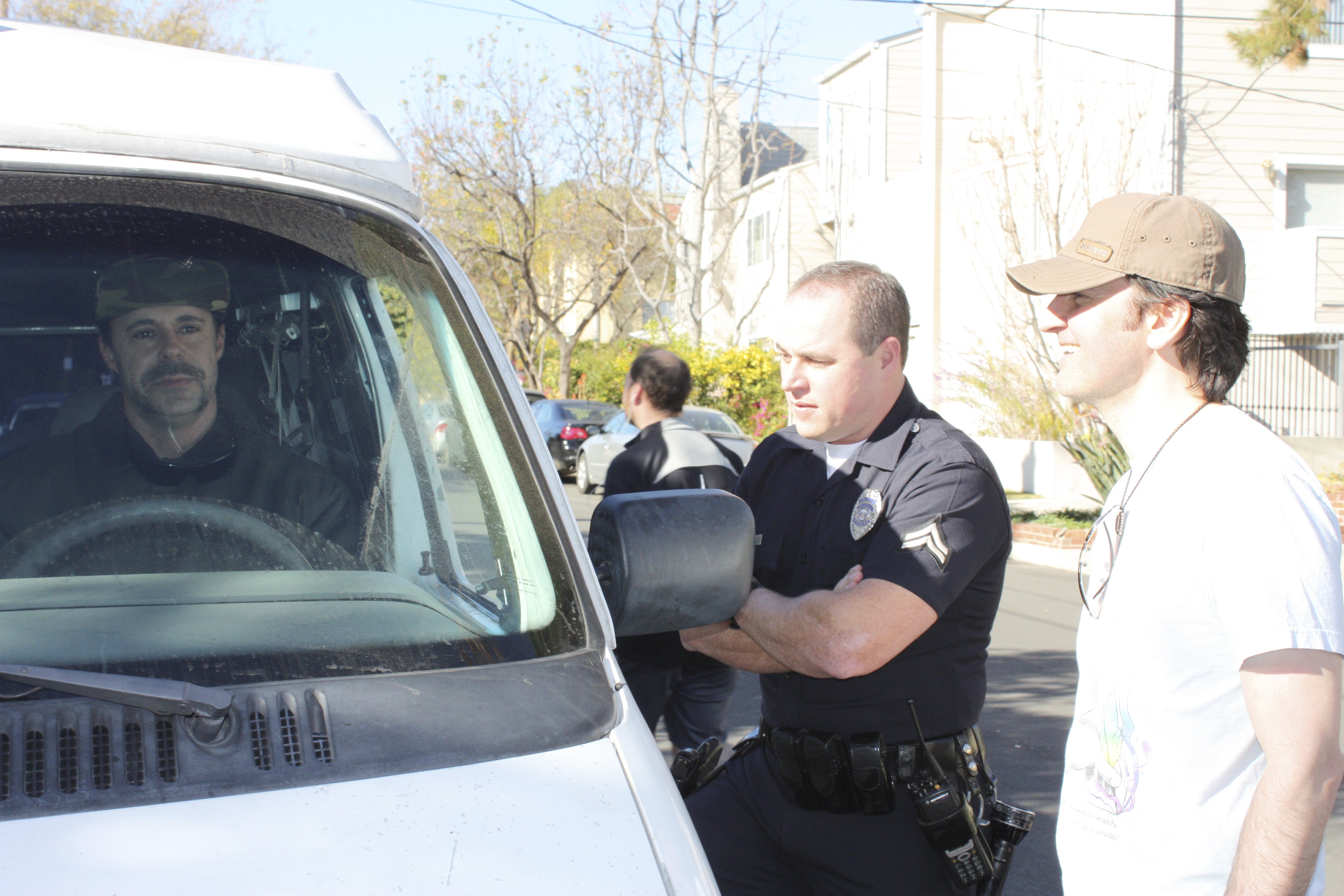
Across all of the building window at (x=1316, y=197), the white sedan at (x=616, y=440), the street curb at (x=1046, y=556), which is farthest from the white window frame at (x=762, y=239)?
the street curb at (x=1046, y=556)

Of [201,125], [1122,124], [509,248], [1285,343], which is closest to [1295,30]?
[1122,124]

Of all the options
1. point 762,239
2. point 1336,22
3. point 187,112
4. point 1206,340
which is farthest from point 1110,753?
point 762,239

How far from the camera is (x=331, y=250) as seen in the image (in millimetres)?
1854

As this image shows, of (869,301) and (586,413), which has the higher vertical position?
(869,301)

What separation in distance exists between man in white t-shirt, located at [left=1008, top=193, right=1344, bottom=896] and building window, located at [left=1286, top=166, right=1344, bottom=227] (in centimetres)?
1736

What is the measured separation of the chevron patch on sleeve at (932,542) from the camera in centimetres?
232

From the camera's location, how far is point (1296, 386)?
1620cm

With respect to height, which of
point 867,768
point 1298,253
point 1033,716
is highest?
point 1298,253

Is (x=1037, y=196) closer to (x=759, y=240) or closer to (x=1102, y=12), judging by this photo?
(x=1102, y=12)

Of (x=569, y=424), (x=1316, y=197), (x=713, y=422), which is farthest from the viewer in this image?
(x=569, y=424)

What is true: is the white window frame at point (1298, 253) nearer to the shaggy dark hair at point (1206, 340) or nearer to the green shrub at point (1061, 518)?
the green shrub at point (1061, 518)

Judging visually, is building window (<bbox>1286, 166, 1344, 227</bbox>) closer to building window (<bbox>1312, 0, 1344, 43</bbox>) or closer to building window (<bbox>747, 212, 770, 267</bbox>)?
building window (<bbox>1312, 0, 1344, 43</bbox>)

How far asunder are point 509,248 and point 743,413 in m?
11.3

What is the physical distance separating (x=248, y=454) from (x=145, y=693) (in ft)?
1.60
